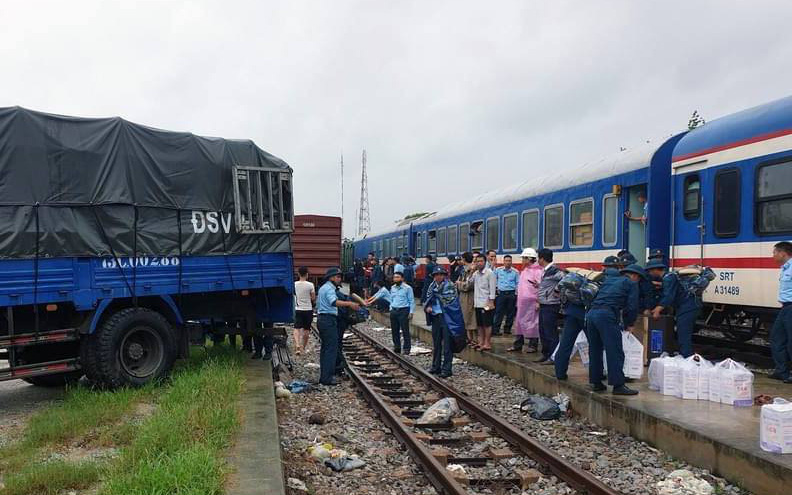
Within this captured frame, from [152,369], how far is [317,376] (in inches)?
117

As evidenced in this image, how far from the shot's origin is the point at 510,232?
599 inches

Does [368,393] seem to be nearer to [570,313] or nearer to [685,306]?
[570,313]

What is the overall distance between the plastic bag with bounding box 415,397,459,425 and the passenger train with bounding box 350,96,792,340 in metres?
4.01

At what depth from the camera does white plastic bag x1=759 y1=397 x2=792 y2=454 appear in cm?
483

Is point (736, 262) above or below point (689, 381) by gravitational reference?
above

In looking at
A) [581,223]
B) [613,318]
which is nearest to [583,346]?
[613,318]

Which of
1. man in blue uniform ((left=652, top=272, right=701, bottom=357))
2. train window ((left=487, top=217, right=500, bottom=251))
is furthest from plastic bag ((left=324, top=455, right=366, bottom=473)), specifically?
train window ((left=487, top=217, right=500, bottom=251))

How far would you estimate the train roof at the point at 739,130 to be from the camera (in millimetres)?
7887

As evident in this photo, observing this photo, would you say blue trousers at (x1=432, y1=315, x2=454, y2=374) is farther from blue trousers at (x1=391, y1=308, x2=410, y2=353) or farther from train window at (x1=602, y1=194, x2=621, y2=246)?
train window at (x1=602, y1=194, x2=621, y2=246)

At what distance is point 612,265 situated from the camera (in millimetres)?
7289

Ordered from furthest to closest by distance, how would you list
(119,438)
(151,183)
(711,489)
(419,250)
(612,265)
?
1. (419,250)
2. (151,183)
3. (612,265)
4. (119,438)
5. (711,489)

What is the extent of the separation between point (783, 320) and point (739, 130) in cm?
269

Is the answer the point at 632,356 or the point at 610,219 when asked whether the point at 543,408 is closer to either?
the point at 632,356

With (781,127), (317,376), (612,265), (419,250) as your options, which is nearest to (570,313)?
(612,265)
